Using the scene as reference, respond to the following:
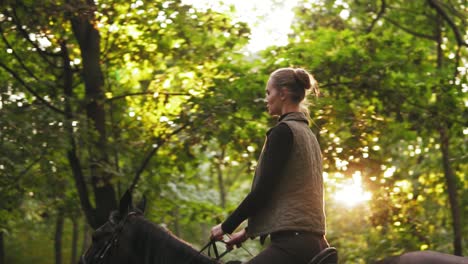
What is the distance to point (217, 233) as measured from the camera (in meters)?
4.39

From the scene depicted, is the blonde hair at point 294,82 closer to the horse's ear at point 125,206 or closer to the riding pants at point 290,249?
the riding pants at point 290,249

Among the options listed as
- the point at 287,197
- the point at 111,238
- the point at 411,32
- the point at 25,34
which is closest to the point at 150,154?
the point at 25,34

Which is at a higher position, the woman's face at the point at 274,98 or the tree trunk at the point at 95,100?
the tree trunk at the point at 95,100

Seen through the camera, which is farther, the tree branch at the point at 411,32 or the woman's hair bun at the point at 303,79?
the tree branch at the point at 411,32

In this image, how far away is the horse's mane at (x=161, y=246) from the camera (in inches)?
182

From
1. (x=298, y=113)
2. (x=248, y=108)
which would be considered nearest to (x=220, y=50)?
(x=248, y=108)

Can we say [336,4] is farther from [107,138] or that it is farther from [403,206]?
[107,138]

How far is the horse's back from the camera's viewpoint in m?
4.42

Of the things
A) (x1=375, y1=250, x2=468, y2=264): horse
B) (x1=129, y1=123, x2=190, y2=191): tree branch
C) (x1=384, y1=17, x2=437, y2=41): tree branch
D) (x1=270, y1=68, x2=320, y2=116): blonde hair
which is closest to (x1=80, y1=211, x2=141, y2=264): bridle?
(x1=270, y1=68, x2=320, y2=116): blonde hair

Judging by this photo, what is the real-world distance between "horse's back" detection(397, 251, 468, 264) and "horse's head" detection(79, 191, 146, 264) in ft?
6.25

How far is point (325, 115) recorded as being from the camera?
9117mm

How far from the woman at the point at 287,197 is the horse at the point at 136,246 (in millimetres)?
422

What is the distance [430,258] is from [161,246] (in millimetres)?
1817

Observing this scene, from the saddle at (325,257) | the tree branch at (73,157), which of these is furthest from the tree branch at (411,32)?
the saddle at (325,257)
